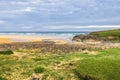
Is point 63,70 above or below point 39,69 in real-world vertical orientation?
below

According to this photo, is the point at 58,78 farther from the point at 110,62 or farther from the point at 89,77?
the point at 110,62

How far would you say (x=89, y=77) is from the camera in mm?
23031

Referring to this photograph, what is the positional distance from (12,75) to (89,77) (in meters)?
6.33

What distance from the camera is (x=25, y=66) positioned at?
1041 inches

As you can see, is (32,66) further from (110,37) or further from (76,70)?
(110,37)

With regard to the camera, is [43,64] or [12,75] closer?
[12,75]

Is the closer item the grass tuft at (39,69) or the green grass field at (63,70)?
the green grass field at (63,70)

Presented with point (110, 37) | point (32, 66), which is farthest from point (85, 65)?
point (110, 37)

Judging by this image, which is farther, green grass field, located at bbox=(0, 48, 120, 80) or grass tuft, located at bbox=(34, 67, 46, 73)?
grass tuft, located at bbox=(34, 67, 46, 73)

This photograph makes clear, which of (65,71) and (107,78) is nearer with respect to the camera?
(107,78)

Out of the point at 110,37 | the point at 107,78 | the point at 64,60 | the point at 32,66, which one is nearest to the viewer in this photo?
the point at 107,78

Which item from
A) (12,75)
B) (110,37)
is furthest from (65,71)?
(110,37)

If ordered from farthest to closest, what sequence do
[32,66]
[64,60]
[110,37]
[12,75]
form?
[110,37] → [64,60] → [32,66] → [12,75]

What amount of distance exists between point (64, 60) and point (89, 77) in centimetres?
659
